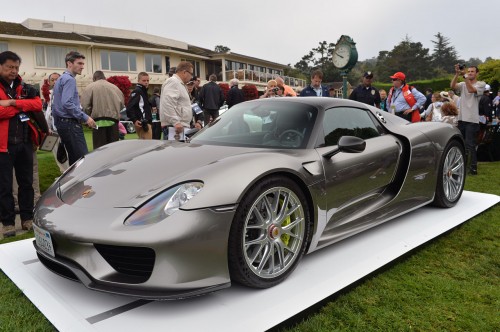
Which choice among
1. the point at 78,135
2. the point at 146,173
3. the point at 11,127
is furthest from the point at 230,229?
the point at 78,135

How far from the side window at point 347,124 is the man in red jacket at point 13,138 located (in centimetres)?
306

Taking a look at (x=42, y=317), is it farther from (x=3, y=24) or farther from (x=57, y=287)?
(x=3, y=24)

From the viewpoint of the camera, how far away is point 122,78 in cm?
2406

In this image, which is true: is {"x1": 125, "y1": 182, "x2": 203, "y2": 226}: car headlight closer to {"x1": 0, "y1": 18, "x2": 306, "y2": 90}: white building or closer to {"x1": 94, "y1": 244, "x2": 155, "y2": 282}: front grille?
{"x1": 94, "y1": 244, "x2": 155, "y2": 282}: front grille

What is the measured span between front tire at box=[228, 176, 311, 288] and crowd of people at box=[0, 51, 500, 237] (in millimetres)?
2889

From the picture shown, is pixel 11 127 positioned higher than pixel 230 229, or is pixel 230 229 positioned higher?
pixel 11 127

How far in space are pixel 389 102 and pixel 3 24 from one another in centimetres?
2893

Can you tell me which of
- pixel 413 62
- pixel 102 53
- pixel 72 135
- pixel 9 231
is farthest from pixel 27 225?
pixel 413 62

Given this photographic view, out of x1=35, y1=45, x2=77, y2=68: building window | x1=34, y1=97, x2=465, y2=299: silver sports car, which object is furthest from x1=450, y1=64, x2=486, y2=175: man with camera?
x1=35, y1=45, x2=77, y2=68: building window

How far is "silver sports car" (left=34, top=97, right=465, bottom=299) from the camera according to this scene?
2199 mm

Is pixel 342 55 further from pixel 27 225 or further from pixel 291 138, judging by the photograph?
pixel 27 225

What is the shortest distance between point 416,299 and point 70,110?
4154 millimetres

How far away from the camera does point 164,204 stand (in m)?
2.31

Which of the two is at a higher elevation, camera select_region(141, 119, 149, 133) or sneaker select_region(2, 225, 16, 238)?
camera select_region(141, 119, 149, 133)
